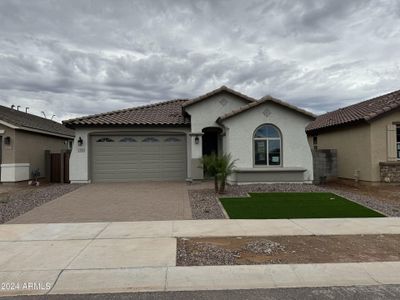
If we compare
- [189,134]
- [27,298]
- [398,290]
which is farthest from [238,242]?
[189,134]

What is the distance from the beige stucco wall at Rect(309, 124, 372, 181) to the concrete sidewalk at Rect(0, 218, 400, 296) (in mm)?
9124

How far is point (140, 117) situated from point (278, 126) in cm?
747

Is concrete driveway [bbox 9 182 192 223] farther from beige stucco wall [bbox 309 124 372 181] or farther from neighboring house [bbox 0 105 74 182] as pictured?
beige stucco wall [bbox 309 124 372 181]

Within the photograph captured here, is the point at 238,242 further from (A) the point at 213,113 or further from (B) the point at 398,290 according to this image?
(A) the point at 213,113

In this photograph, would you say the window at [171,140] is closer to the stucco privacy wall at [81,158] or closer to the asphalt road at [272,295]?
the stucco privacy wall at [81,158]

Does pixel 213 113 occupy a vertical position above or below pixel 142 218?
above

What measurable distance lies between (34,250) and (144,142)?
1195cm

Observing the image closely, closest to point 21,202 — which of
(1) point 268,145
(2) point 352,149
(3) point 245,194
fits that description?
(3) point 245,194

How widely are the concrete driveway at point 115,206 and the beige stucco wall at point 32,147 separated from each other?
5.18m

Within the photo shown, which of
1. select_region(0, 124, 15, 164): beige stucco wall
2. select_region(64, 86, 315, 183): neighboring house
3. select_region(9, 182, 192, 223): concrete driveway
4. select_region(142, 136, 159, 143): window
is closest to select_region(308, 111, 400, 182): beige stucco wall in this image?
select_region(64, 86, 315, 183): neighboring house

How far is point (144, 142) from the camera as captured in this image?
18.2 meters

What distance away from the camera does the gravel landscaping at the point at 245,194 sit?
980 centimetres

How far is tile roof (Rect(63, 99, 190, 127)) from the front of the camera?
17.6 meters

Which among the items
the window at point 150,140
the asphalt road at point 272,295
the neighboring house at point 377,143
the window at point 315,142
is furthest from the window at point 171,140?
the asphalt road at point 272,295
